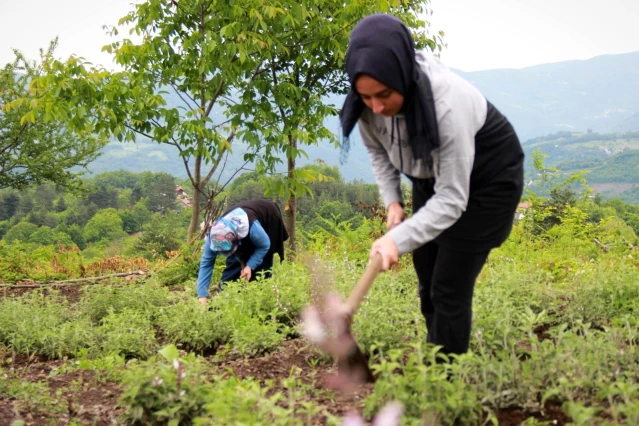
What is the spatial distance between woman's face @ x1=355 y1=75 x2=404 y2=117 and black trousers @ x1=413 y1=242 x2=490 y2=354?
66 centimetres

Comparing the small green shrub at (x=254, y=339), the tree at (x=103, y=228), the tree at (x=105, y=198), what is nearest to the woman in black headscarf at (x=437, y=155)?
the small green shrub at (x=254, y=339)

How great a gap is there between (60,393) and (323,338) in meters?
1.40

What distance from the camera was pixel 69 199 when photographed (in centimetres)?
5419

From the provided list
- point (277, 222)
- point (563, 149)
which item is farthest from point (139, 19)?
point (563, 149)

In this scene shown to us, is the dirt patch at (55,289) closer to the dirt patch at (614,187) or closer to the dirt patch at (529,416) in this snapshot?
the dirt patch at (529,416)

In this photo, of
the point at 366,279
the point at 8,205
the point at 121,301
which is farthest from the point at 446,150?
the point at 8,205

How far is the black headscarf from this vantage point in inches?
76.6

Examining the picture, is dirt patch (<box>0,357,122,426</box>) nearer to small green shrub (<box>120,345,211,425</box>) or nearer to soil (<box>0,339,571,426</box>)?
soil (<box>0,339,571,426</box>)

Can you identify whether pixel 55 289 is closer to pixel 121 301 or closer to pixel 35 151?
pixel 121 301

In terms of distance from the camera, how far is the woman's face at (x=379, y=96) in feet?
6.56

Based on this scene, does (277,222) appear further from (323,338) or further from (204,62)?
(323,338)

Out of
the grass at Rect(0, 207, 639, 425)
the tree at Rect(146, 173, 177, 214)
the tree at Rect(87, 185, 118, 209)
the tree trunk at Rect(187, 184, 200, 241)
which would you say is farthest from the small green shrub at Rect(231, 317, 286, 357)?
the tree at Rect(87, 185, 118, 209)

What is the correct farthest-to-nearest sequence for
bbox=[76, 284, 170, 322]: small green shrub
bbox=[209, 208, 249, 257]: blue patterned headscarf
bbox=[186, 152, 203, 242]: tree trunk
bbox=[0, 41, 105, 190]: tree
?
bbox=[0, 41, 105, 190]: tree, bbox=[186, 152, 203, 242]: tree trunk, bbox=[76, 284, 170, 322]: small green shrub, bbox=[209, 208, 249, 257]: blue patterned headscarf

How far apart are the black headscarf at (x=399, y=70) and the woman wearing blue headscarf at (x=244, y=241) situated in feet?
10.8
